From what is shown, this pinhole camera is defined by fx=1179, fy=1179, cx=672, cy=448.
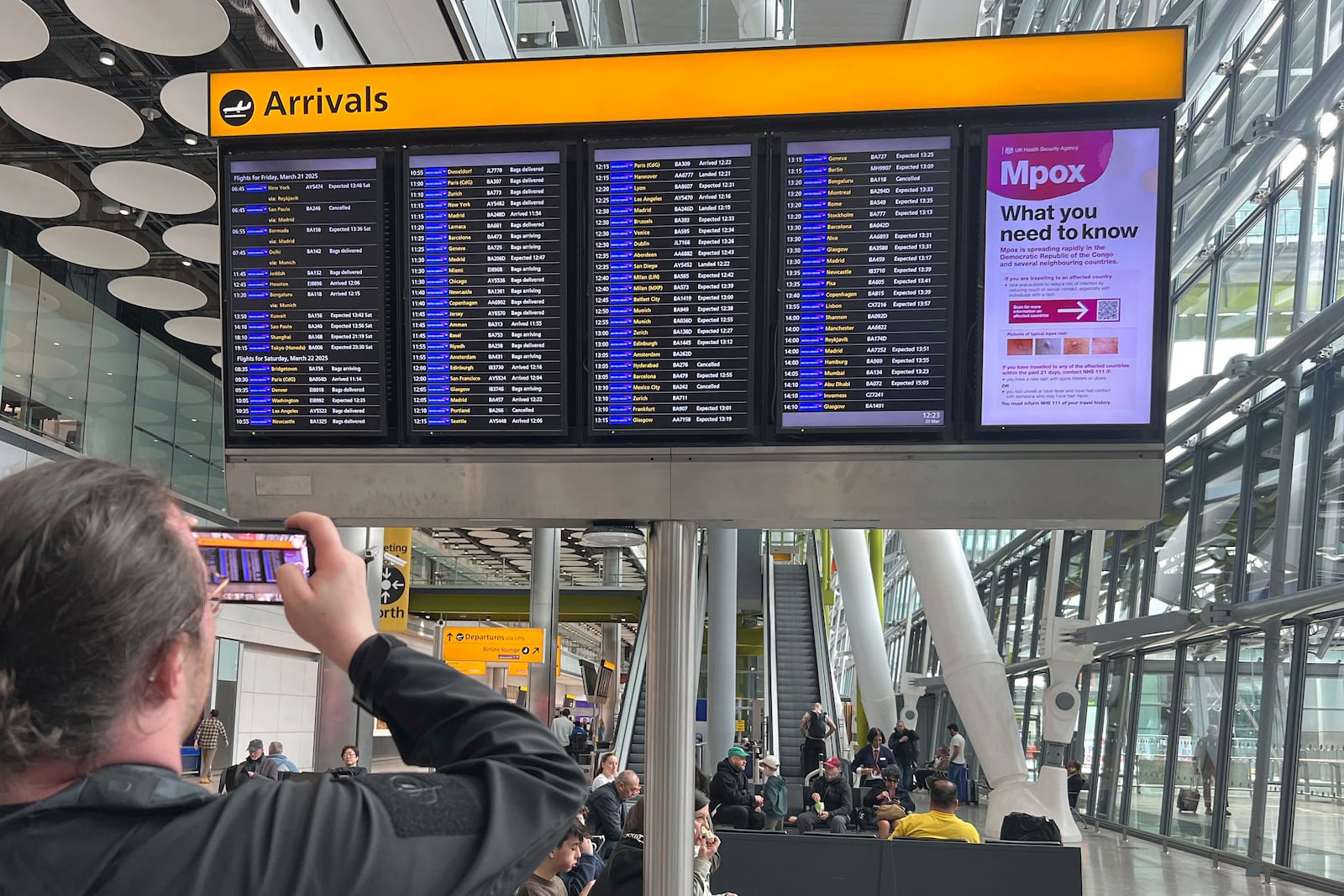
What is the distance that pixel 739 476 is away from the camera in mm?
4652

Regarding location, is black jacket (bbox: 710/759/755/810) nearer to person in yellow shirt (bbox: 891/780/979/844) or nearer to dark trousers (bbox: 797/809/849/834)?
dark trousers (bbox: 797/809/849/834)

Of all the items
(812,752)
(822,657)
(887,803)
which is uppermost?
(887,803)

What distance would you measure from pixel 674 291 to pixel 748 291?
0.98ft

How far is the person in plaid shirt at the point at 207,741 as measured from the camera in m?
20.0

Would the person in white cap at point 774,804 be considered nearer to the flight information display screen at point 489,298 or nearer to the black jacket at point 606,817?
the black jacket at point 606,817

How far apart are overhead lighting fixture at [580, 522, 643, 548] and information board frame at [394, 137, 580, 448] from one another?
1.26 feet

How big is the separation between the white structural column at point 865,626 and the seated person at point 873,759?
747 cm

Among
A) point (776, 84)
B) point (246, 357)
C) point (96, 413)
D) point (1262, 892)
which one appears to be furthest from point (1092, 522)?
point (96, 413)

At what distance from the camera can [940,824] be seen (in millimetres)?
8875

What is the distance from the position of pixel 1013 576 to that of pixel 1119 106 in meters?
26.1

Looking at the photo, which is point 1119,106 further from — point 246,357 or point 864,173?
point 246,357

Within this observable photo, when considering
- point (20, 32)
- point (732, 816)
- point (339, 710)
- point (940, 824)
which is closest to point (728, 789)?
point (732, 816)

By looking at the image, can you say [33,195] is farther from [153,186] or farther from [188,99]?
[188,99]

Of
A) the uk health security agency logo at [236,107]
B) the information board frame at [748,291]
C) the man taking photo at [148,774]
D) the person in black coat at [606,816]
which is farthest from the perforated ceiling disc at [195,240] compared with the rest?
the man taking photo at [148,774]
